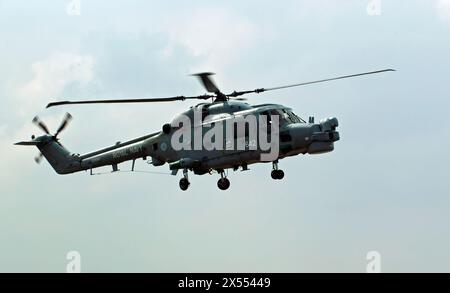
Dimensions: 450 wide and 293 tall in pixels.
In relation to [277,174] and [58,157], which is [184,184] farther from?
[58,157]

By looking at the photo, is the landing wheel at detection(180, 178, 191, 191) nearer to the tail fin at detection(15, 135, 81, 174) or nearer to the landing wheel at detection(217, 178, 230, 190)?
the landing wheel at detection(217, 178, 230, 190)

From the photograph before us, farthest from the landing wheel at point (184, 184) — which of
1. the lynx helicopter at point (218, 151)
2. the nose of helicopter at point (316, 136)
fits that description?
the nose of helicopter at point (316, 136)

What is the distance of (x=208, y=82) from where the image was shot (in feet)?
159

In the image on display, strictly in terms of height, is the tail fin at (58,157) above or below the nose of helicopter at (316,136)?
above

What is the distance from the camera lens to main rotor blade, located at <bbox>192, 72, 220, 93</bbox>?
4686cm

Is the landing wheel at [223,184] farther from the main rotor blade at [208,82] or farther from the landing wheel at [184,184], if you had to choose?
the main rotor blade at [208,82]

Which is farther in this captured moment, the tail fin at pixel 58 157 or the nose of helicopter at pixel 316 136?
the tail fin at pixel 58 157

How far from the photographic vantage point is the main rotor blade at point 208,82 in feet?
154

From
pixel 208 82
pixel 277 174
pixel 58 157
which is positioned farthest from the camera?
pixel 58 157

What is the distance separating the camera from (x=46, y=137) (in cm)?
5916

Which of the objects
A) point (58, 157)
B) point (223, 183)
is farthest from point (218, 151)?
point (58, 157)

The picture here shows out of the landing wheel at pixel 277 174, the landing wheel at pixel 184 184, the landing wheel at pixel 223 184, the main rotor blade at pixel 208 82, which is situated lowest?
the landing wheel at pixel 277 174
